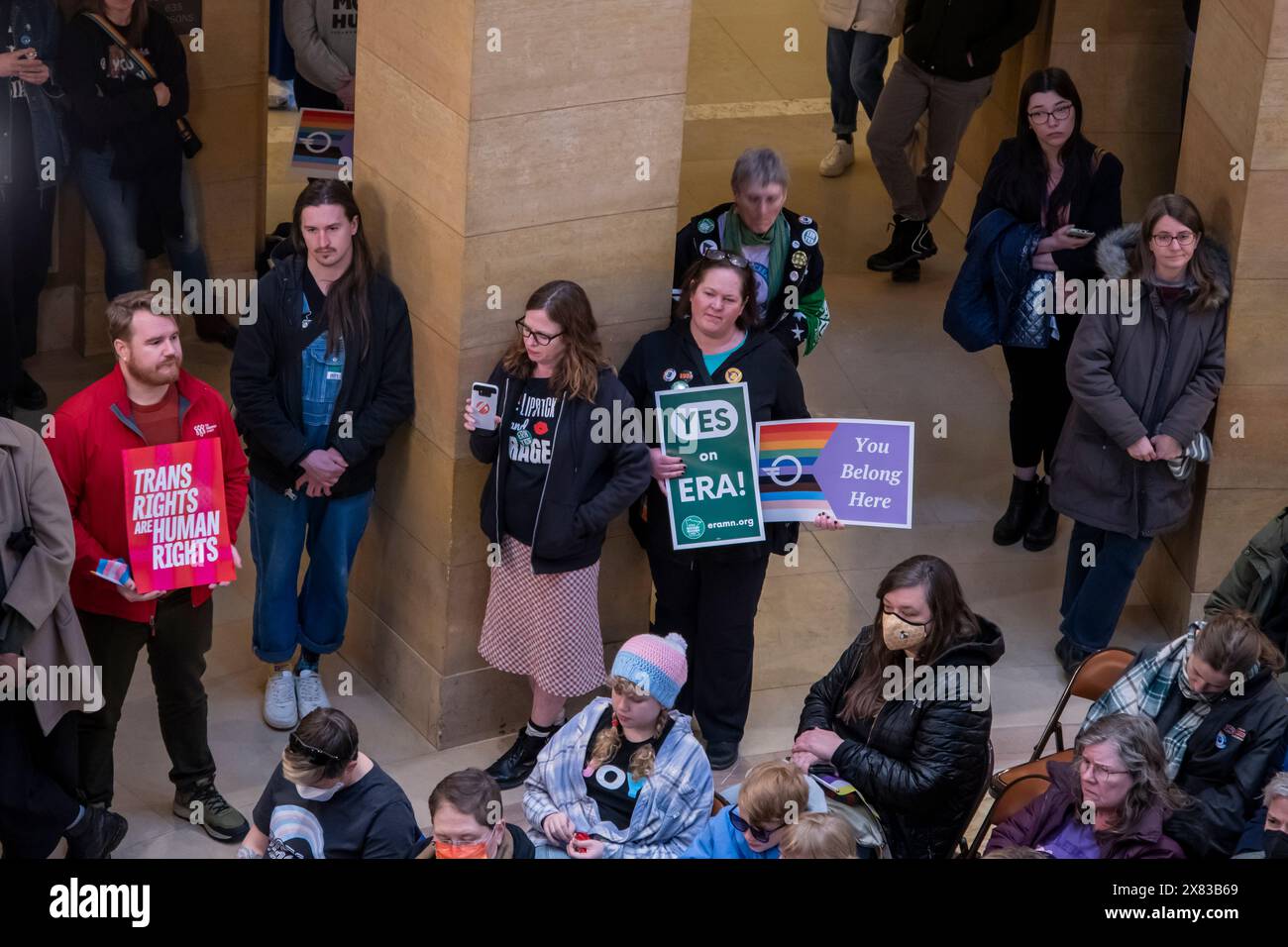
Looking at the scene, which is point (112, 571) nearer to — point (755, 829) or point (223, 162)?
point (755, 829)

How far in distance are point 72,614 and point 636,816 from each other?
6.75ft

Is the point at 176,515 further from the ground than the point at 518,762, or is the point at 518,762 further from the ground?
the point at 176,515

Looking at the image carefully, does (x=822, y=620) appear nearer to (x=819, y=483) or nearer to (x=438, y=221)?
(x=819, y=483)

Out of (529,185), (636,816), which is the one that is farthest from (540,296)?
(636,816)

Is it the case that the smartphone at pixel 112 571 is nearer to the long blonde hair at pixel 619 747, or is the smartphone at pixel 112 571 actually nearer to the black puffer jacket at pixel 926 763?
the long blonde hair at pixel 619 747

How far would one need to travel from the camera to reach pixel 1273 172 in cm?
854

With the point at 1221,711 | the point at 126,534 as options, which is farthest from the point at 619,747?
the point at 1221,711

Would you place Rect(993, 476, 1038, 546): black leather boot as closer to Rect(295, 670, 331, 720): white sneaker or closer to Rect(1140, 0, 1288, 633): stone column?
Rect(1140, 0, 1288, 633): stone column

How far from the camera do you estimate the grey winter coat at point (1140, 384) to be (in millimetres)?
8594

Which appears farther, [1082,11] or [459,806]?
[1082,11]

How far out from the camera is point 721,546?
8109mm

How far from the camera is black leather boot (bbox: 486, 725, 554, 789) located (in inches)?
325

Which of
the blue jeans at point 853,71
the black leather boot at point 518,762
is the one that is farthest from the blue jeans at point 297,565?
the blue jeans at point 853,71

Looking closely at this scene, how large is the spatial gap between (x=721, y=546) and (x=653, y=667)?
1251 mm
